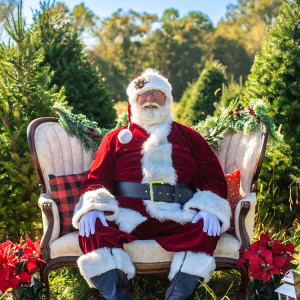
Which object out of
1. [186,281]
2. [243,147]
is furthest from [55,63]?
[186,281]

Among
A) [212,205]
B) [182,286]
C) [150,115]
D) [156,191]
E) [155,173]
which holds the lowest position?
[182,286]

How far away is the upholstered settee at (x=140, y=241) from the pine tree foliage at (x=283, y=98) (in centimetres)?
88

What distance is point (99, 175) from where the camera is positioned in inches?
117

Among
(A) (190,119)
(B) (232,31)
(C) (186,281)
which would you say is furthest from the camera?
(B) (232,31)

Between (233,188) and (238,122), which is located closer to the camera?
(233,188)

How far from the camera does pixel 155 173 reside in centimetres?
288

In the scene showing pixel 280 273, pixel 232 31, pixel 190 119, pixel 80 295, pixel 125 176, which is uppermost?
pixel 232 31

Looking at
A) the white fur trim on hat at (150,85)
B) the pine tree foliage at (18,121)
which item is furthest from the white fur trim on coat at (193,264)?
the pine tree foliage at (18,121)

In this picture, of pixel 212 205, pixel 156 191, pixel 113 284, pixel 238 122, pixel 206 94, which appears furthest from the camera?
pixel 206 94

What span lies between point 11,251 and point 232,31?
33776mm

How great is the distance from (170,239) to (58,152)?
144 cm

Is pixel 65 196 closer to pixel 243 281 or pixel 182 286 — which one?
pixel 182 286

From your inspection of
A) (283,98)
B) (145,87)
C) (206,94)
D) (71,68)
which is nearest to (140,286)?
(145,87)

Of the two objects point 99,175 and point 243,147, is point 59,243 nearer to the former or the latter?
point 99,175
